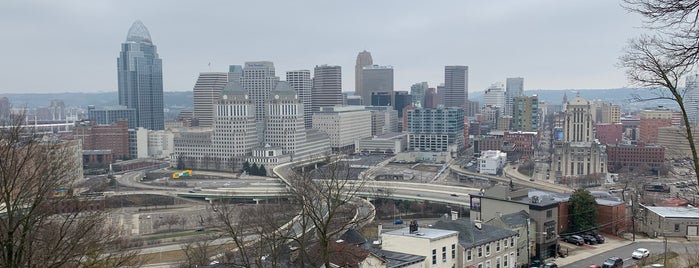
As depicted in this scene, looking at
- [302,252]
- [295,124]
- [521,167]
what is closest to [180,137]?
[295,124]

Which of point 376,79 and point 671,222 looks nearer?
point 671,222

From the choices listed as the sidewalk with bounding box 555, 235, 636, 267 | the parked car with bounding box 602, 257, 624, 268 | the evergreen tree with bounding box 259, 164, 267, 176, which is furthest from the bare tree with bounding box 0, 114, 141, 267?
the evergreen tree with bounding box 259, 164, 267, 176

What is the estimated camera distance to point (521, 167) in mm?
69125

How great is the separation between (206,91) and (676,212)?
103 m

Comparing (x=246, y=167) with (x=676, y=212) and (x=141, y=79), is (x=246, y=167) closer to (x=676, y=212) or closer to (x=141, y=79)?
(x=676, y=212)

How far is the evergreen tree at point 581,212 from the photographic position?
25.3 metres

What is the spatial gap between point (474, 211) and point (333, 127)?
7081 cm

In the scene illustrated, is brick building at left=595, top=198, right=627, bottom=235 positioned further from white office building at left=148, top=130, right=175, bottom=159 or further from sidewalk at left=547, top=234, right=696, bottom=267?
white office building at left=148, top=130, right=175, bottom=159

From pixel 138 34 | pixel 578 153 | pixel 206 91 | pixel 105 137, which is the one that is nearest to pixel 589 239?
pixel 578 153

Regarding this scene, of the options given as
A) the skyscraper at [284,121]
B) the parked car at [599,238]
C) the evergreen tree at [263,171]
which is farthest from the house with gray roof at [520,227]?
the skyscraper at [284,121]

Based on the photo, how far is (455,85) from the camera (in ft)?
527

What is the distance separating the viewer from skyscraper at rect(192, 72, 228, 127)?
11919 cm

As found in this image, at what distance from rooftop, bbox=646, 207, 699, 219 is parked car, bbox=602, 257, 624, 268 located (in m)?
6.80

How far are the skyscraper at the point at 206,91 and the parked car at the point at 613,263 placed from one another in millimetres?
104334
